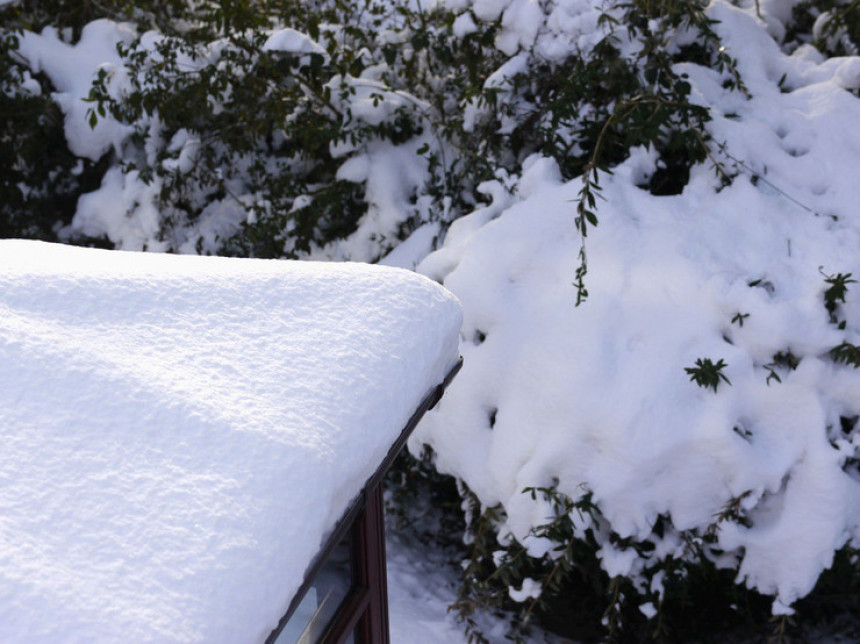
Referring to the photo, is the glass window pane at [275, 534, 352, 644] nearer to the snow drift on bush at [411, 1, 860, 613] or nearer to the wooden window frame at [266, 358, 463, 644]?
the wooden window frame at [266, 358, 463, 644]

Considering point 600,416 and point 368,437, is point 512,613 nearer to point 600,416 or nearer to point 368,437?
point 600,416

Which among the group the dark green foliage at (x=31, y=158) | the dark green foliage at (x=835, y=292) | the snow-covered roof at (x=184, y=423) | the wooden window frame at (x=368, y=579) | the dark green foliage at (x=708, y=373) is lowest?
the dark green foliage at (x=31, y=158)

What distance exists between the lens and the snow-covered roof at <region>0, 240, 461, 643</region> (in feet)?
Answer: 3.14

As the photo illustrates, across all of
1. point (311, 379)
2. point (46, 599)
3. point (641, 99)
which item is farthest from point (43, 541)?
point (641, 99)

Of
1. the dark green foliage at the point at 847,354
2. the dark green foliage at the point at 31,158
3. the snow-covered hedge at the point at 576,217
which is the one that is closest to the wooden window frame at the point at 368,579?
the snow-covered hedge at the point at 576,217

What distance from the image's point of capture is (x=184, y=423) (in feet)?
3.94

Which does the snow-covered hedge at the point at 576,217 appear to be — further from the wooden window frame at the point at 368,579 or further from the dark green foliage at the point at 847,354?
the wooden window frame at the point at 368,579

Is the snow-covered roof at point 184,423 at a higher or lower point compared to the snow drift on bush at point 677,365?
higher

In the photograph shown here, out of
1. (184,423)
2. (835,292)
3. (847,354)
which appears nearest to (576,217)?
(835,292)

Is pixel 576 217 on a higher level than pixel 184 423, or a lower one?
lower

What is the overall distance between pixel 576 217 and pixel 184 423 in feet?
7.03

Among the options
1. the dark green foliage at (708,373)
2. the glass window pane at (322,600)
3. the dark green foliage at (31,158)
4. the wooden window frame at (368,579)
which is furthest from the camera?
the dark green foliage at (31,158)

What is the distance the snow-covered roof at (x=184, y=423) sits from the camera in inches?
37.7

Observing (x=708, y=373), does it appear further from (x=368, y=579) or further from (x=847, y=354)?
(x=368, y=579)
